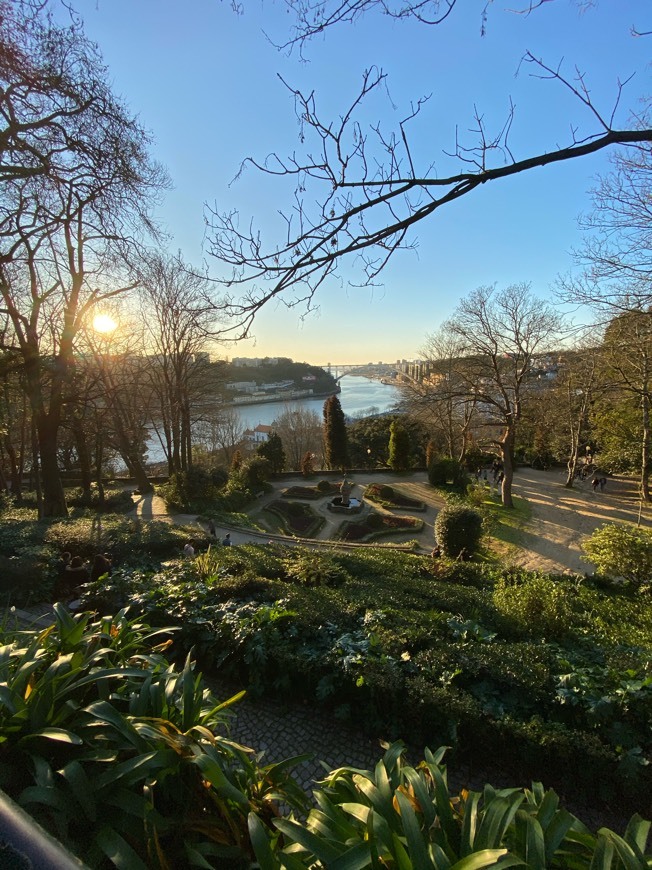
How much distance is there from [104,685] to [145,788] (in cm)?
62

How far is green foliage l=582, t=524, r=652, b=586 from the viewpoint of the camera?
22.7 feet

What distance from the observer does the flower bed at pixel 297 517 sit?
1580 cm

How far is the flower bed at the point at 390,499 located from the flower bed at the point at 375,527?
160cm

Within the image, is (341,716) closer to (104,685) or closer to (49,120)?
(104,685)

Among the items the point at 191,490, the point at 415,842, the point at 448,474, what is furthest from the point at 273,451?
the point at 415,842

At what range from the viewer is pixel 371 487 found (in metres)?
19.8

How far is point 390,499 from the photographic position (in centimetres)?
1902

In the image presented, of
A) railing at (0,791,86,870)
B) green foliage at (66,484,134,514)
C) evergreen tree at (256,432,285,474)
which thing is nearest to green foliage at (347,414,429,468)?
evergreen tree at (256,432,285,474)

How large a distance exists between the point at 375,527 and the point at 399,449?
9.08 meters

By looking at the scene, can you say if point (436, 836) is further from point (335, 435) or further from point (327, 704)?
point (335, 435)

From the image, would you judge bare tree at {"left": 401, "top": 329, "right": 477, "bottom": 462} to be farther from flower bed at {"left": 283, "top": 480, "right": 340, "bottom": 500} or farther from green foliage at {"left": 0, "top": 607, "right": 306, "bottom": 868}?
green foliage at {"left": 0, "top": 607, "right": 306, "bottom": 868}

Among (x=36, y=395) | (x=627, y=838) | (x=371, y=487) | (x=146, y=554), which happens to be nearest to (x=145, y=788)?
(x=627, y=838)

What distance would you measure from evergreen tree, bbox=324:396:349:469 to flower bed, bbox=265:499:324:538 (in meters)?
7.67

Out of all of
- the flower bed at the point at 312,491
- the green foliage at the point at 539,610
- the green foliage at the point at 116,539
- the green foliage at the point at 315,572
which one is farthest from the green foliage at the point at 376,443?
the green foliage at the point at 539,610
